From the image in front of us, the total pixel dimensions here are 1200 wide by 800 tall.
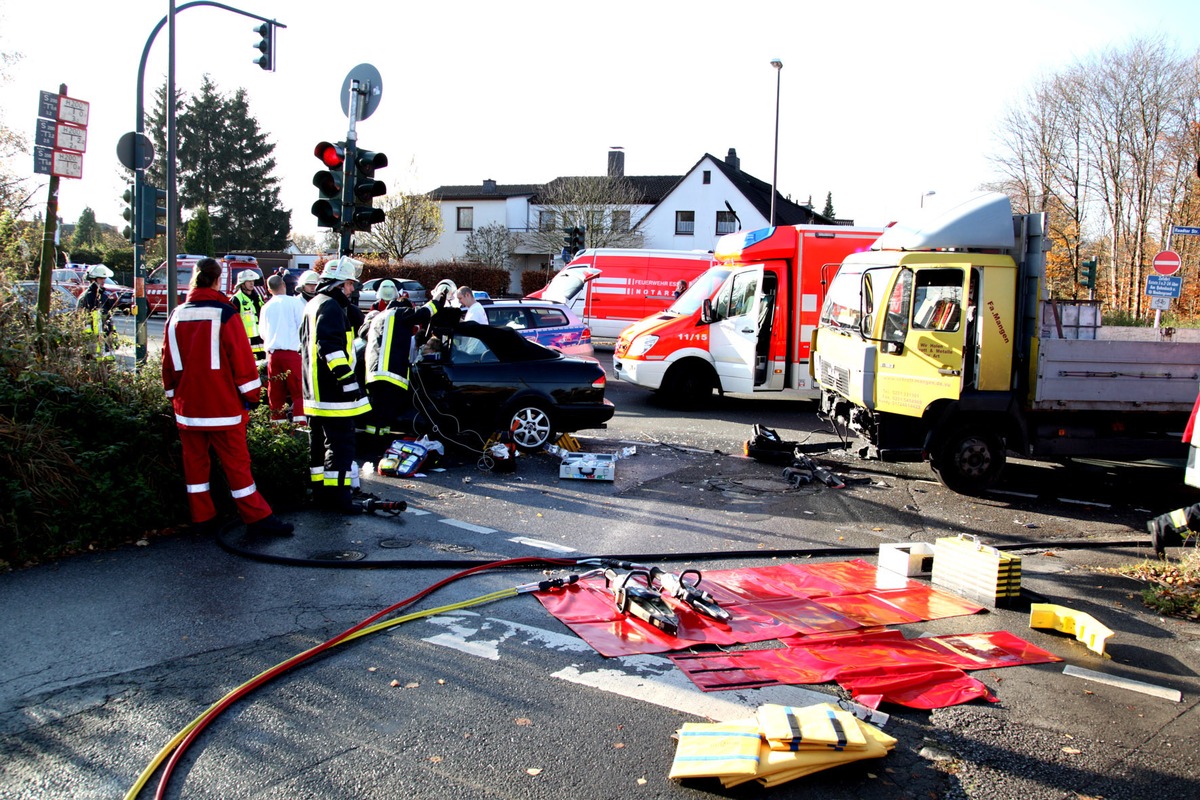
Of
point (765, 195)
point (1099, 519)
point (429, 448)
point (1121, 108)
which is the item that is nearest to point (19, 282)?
point (429, 448)

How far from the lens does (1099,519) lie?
864cm

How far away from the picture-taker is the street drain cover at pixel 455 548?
673 centimetres

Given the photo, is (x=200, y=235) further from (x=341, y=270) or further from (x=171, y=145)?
(x=341, y=270)

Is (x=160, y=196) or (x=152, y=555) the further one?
(x=160, y=196)

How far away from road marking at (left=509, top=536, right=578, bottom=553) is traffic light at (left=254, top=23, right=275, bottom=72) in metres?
11.8

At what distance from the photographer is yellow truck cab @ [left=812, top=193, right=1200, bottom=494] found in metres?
8.84

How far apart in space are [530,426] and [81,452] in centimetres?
496

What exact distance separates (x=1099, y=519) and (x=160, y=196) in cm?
1235

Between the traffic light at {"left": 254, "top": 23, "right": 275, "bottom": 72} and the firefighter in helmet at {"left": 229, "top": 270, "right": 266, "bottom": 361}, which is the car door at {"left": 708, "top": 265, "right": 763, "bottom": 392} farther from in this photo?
the traffic light at {"left": 254, "top": 23, "right": 275, "bottom": 72}

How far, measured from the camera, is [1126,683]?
4.78m

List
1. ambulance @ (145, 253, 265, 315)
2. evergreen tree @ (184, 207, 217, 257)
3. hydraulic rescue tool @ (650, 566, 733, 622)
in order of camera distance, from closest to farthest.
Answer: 1. hydraulic rescue tool @ (650, 566, 733, 622)
2. ambulance @ (145, 253, 265, 315)
3. evergreen tree @ (184, 207, 217, 257)

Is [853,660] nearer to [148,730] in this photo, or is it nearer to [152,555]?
[148,730]

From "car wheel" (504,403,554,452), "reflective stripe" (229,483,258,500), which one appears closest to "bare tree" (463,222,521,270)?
"car wheel" (504,403,554,452)

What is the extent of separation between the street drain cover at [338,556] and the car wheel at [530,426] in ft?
13.1
